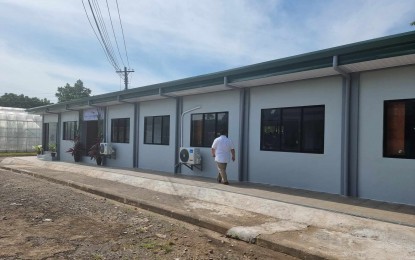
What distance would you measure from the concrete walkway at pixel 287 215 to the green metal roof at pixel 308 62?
316 centimetres

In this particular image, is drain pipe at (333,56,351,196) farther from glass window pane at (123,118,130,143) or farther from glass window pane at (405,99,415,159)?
glass window pane at (123,118,130,143)

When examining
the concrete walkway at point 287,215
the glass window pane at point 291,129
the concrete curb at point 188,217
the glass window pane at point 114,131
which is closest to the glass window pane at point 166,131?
the concrete walkway at point 287,215

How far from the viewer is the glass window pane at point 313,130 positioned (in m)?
10.1

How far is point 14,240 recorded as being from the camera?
20.4 feet

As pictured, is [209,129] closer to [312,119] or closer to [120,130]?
[312,119]

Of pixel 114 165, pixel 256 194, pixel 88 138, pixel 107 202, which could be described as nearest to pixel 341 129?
pixel 256 194

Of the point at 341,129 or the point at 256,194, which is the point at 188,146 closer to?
the point at 256,194

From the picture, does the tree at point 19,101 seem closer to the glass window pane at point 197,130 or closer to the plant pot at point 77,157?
the plant pot at point 77,157

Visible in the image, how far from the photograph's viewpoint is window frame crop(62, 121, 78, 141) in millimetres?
23153

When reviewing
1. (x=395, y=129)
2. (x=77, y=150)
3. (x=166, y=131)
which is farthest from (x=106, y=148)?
(x=395, y=129)

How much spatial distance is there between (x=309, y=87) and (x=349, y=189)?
2.90m

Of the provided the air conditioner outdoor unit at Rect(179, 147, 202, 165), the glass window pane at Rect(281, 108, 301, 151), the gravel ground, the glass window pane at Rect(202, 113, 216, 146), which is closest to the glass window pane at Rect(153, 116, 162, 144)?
the air conditioner outdoor unit at Rect(179, 147, 202, 165)

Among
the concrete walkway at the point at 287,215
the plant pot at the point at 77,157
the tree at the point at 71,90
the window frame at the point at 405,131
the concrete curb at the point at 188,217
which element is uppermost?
the tree at the point at 71,90

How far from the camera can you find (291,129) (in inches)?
427
